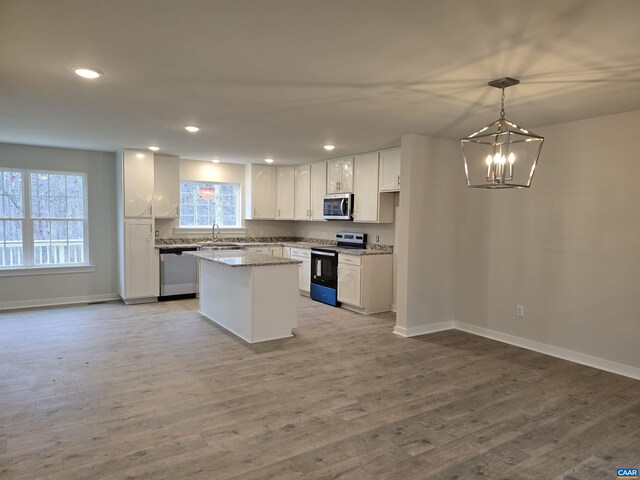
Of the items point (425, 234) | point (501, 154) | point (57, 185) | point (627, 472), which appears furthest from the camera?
point (57, 185)

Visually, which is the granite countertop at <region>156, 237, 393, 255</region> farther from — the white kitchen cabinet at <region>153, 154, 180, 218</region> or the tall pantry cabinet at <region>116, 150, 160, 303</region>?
the white kitchen cabinet at <region>153, 154, 180, 218</region>

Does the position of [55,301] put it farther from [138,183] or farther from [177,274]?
[138,183]

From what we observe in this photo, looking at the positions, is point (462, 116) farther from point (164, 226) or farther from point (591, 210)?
point (164, 226)

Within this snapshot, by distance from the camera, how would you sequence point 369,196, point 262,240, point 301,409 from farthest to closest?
1. point 262,240
2. point 369,196
3. point 301,409

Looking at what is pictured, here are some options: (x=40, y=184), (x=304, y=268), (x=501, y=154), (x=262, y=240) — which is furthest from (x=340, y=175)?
(x=40, y=184)

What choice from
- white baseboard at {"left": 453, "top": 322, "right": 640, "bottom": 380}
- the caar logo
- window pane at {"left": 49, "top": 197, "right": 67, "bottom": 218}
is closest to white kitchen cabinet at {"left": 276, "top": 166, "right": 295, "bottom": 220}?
window pane at {"left": 49, "top": 197, "right": 67, "bottom": 218}

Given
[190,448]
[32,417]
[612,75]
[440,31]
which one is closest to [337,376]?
[190,448]

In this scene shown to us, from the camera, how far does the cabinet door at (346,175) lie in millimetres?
6566

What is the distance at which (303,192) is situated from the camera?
25.2 ft

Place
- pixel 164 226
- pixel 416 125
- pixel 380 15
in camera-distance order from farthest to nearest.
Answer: pixel 164 226 < pixel 416 125 < pixel 380 15

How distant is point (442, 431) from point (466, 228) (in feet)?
9.85

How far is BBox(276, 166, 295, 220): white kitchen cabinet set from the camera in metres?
7.94

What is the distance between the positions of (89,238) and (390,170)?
4.84 m

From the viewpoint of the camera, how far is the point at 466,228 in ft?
17.0
